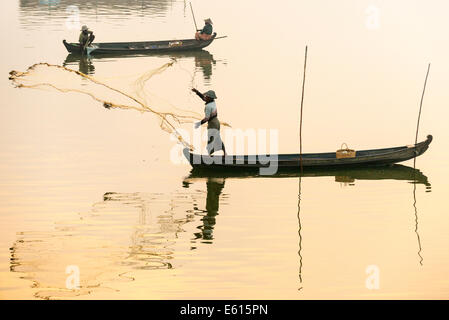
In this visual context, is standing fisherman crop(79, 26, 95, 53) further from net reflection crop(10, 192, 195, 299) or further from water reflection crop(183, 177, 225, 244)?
net reflection crop(10, 192, 195, 299)

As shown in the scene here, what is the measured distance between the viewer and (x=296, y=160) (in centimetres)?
2006

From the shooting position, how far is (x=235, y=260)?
50.4 ft

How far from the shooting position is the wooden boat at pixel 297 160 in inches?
788

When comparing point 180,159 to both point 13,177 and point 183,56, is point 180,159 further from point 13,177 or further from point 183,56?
point 183,56

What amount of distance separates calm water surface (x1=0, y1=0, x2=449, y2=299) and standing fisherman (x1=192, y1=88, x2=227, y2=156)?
754 millimetres

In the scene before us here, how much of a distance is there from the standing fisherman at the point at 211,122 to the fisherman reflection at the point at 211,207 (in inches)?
25.7

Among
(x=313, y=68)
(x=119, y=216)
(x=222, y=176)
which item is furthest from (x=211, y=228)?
(x=313, y=68)

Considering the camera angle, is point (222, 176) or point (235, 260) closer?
point (235, 260)

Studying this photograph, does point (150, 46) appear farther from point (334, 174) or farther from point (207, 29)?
point (334, 174)

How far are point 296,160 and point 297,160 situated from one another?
21 mm

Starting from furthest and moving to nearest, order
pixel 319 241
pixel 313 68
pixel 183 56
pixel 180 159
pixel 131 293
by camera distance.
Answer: pixel 183 56 < pixel 313 68 < pixel 180 159 < pixel 319 241 < pixel 131 293

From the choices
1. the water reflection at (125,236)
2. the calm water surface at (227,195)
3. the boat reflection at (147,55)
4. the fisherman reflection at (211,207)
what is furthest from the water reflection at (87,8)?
the water reflection at (125,236)

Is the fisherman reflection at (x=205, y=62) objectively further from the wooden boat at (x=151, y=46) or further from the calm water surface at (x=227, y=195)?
the wooden boat at (x=151, y=46)

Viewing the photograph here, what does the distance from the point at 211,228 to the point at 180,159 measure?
200 inches
